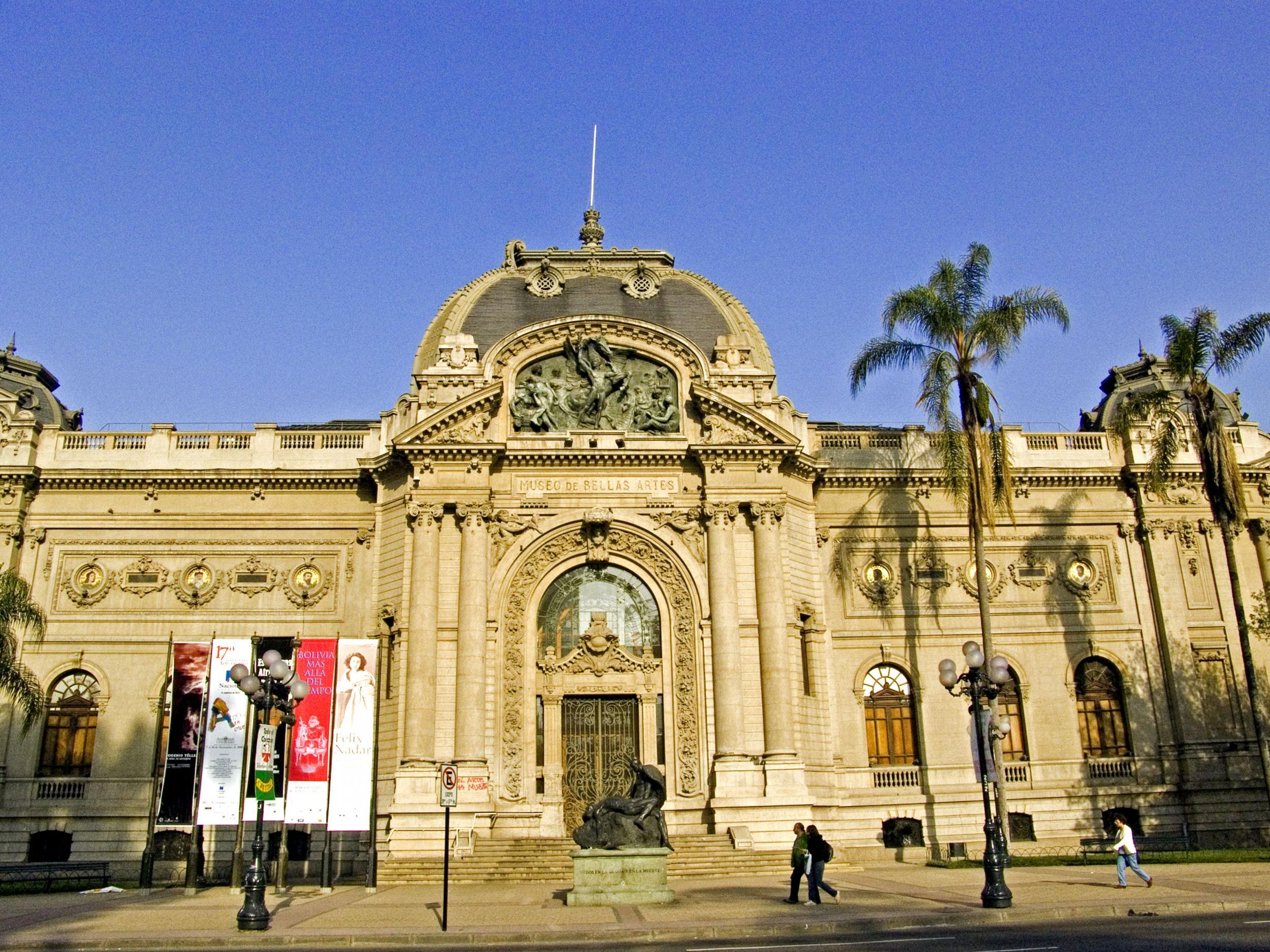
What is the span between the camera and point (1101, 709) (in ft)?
123

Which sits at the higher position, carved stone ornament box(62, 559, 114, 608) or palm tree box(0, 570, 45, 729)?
carved stone ornament box(62, 559, 114, 608)

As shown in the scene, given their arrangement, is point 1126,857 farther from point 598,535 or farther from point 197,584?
point 197,584

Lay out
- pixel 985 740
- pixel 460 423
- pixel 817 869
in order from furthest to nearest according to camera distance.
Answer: pixel 460 423, pixel 985 740, pixel 817 869

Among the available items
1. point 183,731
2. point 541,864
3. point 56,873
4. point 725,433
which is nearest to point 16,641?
point 183,731

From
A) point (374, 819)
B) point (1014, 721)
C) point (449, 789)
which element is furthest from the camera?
point (1014, 721)

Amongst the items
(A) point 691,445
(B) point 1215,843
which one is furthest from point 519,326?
(B) point 1215,843

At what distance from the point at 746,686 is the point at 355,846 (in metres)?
12.3

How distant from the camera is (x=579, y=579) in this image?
35.1 metres

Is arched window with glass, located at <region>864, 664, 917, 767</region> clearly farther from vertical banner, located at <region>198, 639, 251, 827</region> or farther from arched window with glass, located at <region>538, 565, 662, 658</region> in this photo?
vertical banner, located at <region>198, 639, 251, 827</region>

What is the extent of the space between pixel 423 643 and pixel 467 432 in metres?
6.65

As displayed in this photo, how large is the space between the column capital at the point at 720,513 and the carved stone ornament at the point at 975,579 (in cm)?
895

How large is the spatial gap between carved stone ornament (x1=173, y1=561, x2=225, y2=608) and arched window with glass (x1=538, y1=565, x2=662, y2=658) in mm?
10823

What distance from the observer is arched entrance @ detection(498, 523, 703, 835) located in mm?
32844

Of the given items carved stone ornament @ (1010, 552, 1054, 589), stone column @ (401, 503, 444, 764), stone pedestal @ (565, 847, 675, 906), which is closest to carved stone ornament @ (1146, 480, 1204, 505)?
carved stone ornament @ (1010, 552, 1054, 589)
